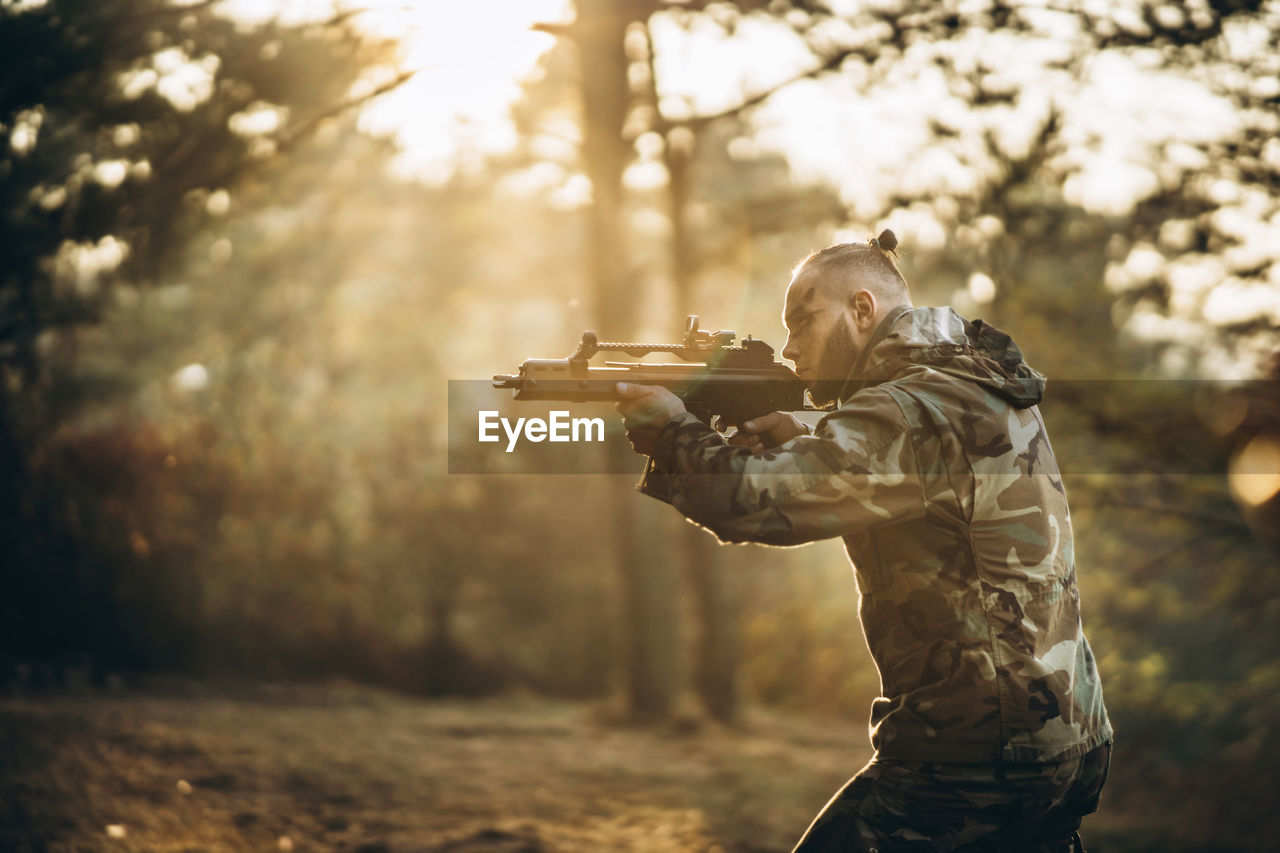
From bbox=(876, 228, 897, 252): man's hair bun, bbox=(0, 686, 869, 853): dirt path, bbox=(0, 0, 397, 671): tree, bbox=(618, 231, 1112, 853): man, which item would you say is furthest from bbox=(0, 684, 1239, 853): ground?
bbox=(876, 228, 897, 252): man's hair bun

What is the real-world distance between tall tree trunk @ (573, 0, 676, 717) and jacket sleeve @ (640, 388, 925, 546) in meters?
7.17

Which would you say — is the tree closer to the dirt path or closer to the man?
the dirt path

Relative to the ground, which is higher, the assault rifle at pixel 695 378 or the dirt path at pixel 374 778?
the assault rifle at pixel 695 378

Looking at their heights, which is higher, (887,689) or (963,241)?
(963,241)

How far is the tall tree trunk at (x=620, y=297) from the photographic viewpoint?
9500 mm

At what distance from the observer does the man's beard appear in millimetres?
2887

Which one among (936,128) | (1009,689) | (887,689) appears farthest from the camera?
(936,128)

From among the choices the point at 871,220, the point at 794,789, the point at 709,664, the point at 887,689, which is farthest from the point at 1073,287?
the point at 887,689

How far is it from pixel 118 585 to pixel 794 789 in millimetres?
5539

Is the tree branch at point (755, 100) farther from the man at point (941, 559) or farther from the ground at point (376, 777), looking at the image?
the ground at point (376, 777)

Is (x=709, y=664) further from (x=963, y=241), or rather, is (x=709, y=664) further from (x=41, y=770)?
(x=41, y=770)

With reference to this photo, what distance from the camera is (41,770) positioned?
5.05 metres

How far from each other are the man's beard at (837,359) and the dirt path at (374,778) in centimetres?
377

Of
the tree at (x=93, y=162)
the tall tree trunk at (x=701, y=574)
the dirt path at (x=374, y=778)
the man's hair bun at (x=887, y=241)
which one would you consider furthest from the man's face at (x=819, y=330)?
the tall tree trunk at (x=701, y=574)
